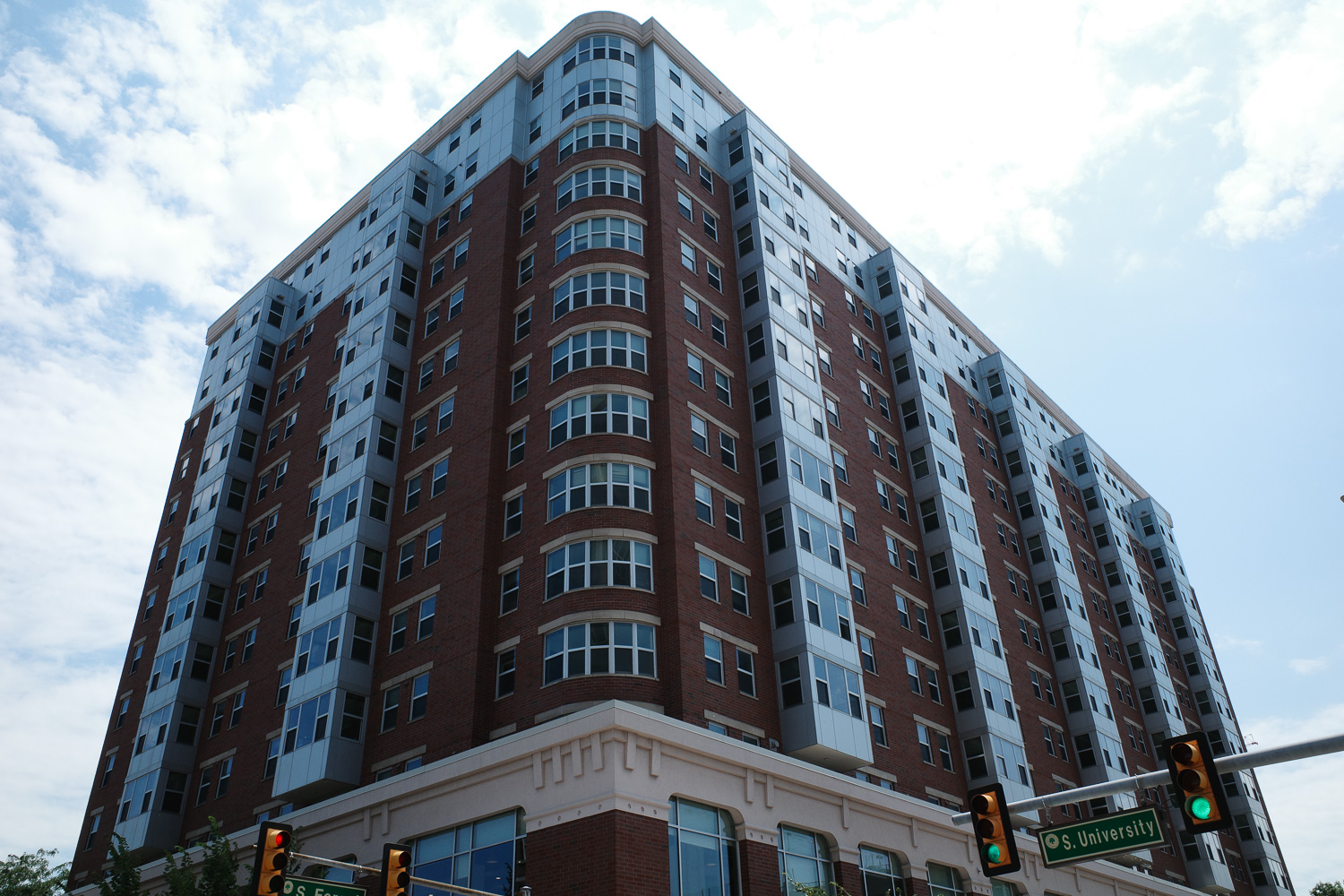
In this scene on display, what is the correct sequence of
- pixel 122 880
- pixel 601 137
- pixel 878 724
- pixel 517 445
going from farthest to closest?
pixel 601 137, pixel 878 724, pixel 517 445, pixel 122 880

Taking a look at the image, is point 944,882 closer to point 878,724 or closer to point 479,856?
point 878,724

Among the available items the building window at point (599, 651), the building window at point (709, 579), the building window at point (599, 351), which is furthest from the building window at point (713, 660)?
the building window at point (599, 351)

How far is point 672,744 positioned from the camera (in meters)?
29.2

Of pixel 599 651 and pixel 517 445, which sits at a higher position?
pixel 517 445

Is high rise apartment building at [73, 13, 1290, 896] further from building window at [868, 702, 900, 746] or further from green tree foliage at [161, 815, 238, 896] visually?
green tree foliage at [161, 815, 238, 896]

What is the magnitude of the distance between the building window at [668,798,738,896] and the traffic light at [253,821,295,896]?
1468 centimetres

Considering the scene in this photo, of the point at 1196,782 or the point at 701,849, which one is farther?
the point at 701,849

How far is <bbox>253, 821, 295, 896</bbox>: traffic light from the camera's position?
1497 centimetres

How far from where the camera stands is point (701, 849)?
29.1 meters

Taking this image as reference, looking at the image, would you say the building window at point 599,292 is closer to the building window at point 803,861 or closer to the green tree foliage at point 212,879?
the building window at point 803,861

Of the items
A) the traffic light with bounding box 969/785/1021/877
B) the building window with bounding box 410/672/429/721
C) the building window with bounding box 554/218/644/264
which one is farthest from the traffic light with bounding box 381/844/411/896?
the building window with bounding box 554/218/644/264

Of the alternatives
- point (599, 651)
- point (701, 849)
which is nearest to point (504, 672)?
point (599, 651)

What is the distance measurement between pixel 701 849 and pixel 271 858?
16.3 meters

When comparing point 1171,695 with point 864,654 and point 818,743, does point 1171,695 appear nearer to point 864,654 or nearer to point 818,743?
point 864,654
